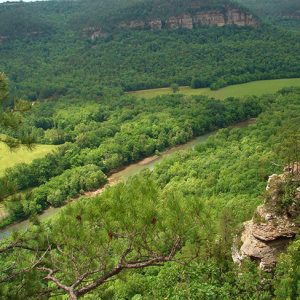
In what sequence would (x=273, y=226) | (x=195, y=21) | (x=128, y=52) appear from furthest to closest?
1. (x=195, y=21)
2. (x=128, y=52)
3. (x=273, y=226)

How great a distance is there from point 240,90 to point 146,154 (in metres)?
27.7

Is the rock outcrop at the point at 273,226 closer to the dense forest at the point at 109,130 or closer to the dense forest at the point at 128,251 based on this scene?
the dense forest at the point at 128,251

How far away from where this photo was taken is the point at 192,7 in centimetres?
11025

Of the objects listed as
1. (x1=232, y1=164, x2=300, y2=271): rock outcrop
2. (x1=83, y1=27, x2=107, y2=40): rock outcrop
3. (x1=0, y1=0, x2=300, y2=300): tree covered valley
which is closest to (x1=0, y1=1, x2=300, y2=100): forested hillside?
(x1=83, y1=27, x2=107, y2=40): rock outcrop

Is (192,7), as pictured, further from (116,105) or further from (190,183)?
(190,183)

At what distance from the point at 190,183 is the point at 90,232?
77.9ft

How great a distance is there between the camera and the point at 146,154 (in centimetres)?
4506

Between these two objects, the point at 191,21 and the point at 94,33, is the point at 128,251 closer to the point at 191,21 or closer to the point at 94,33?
the point at 94,33

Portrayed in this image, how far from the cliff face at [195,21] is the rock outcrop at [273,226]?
99.2 metres

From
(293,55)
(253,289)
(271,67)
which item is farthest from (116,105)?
(253,289)

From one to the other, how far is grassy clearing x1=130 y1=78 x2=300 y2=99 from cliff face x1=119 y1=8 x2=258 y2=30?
39453 millimetres

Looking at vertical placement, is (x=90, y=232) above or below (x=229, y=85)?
above

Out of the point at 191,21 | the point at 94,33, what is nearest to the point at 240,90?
the point at 191,21

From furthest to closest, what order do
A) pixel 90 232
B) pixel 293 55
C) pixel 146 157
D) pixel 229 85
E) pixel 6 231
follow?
pixel 293 55 < pixel 229 85 < pixel 146 157 < pixel 6 231 < pixel 90 232
